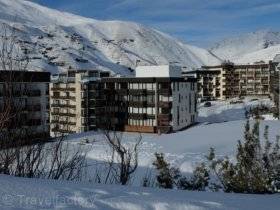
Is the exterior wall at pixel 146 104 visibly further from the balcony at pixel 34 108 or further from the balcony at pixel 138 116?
the balcony at pixel 34 108

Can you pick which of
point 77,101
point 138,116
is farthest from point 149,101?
point 77,101

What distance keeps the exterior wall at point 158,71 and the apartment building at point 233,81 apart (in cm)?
4589

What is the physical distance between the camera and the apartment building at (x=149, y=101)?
51.9 metres

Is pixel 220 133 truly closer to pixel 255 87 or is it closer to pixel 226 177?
pixel 226 177

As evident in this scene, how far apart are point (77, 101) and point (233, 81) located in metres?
55.0

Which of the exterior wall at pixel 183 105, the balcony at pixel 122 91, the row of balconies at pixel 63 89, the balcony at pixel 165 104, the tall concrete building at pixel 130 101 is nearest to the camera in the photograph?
the balcony at pixel 165 104

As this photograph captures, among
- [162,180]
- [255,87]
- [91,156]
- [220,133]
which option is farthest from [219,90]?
[162,180]

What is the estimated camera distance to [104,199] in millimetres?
4754

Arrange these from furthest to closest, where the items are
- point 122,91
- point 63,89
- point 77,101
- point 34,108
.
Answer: point 63,89
point 77,101
point 122,91
point 34,108

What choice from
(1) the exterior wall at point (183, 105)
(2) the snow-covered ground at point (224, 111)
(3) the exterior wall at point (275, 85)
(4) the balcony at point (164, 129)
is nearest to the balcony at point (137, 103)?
(4) the balcony at point (164, 129)

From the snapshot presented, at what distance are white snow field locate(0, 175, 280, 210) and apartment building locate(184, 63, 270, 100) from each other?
97.6m

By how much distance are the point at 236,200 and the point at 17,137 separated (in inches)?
147

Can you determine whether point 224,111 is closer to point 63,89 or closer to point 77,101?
point 63,89

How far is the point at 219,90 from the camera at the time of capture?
348 feet
